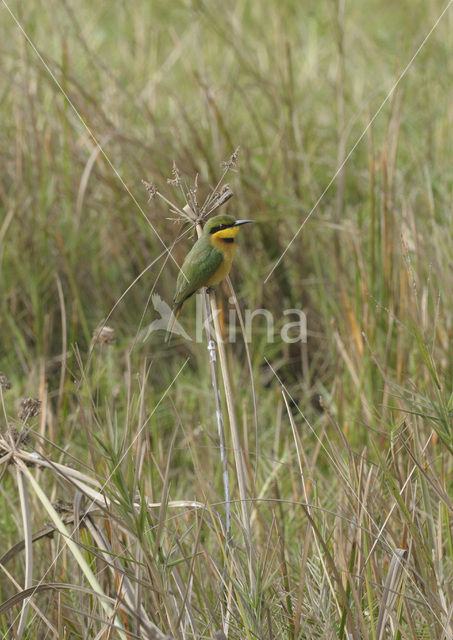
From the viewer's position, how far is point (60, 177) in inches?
95.7

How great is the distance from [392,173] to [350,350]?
1.39 ft

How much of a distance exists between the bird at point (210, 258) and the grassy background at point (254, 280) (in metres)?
0.21

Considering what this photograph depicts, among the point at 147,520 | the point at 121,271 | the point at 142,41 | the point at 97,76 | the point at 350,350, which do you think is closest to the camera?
the point at 147,520

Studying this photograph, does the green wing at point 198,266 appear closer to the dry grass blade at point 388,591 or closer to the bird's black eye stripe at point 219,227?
the bird's black eye stripe at point 219,227

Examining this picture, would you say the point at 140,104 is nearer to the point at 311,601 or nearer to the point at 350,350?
the point at 350,350

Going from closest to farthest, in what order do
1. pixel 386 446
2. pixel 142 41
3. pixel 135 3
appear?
pixel 386 446 → pixel 142 41 → pixel 135 3

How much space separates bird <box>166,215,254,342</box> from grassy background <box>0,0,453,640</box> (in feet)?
0.68

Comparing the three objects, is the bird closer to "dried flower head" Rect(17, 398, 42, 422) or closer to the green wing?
the green wing

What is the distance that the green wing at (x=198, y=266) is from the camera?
3.14 feet

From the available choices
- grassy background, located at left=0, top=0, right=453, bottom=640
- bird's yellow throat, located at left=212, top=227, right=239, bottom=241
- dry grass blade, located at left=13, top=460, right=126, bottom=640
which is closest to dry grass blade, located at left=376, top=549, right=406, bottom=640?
grassy background, located at left=0, top=0, right=453, bottom=640

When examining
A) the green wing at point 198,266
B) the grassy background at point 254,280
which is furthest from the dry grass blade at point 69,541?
the green wing at point 198,266

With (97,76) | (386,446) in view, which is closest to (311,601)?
(386,446)

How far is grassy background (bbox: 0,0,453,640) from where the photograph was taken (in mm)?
1184

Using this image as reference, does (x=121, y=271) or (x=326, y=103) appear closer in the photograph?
(x=121, y=271)
